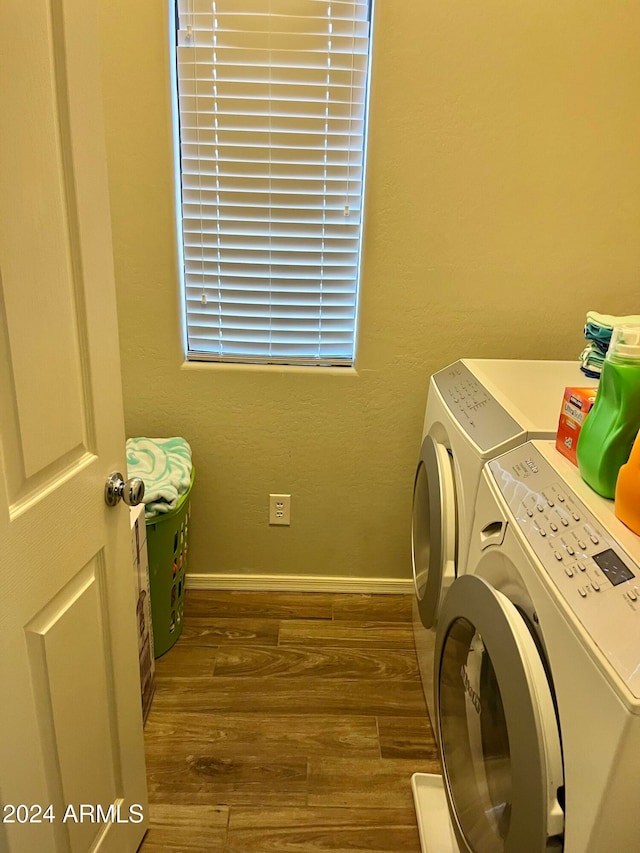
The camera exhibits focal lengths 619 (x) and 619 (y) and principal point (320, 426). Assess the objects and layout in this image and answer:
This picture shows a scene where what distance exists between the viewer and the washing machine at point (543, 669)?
654mm

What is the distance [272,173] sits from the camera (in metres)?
1.75

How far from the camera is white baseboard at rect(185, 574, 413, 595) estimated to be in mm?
2162

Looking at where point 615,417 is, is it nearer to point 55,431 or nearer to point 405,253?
point 55,431

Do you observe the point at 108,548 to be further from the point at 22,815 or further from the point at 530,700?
the point at 530,700

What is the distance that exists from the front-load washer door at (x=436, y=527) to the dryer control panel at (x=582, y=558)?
0.29 meters

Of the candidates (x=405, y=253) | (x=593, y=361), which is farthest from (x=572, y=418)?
(x=405, y=253)

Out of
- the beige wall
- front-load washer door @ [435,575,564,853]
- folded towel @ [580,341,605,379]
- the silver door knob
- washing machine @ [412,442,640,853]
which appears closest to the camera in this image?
washing machine @ [412,442,640,853]

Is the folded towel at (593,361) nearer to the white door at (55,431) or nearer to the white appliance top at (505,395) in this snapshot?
the white appliance top at (505,395)

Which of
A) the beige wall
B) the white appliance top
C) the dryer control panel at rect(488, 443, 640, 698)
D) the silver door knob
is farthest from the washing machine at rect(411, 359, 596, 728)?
the silver door knob

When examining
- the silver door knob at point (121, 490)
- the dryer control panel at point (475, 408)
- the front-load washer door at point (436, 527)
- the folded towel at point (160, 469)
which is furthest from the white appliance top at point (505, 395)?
the folded towel at point (160, 469)

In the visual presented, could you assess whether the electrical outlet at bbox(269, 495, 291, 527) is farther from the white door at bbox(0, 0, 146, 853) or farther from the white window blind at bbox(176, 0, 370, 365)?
the white door at bbox(0, 0, 146, 853)

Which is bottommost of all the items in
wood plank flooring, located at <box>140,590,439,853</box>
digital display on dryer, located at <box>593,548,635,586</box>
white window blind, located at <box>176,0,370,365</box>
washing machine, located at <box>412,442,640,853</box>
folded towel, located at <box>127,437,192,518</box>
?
wood plank flooring, located at <box>140,590,439,853</box>

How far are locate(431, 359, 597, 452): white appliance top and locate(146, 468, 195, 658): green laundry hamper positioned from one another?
82cm

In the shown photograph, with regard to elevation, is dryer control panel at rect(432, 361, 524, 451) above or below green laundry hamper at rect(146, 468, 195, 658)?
above
